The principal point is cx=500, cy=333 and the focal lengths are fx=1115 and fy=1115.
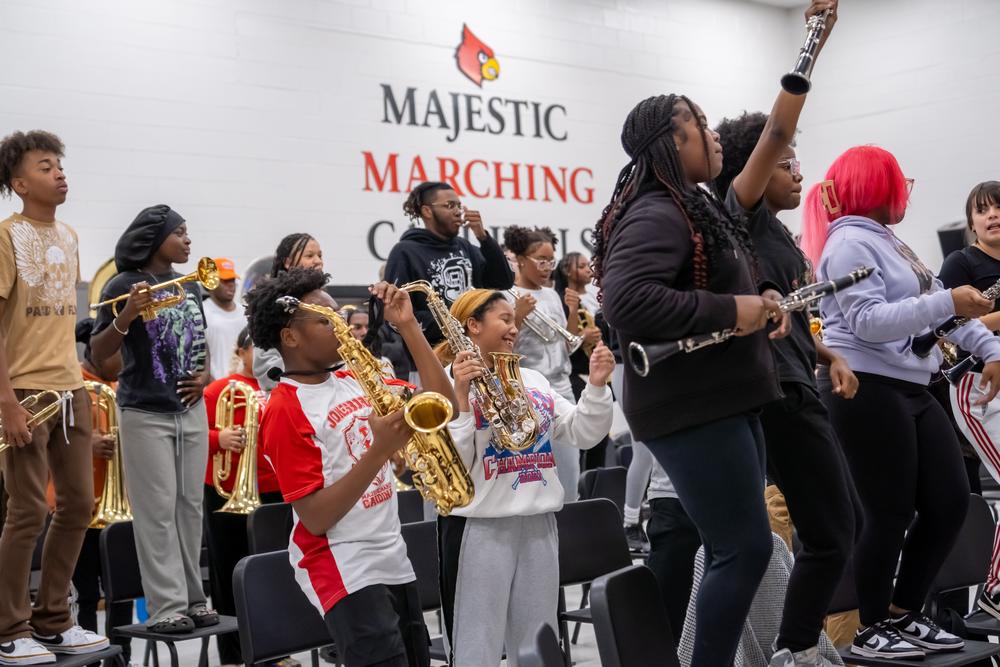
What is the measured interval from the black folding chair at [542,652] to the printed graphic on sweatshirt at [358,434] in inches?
40.5

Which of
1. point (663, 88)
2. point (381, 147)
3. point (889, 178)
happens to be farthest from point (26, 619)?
point (663, 88)

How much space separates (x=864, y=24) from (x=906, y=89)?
0.89m

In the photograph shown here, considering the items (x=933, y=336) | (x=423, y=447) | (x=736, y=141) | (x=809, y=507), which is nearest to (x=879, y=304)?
(x=933, y=336)

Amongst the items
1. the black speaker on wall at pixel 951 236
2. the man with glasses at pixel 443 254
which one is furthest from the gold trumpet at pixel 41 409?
the black speaker on wall at pixel 951 236

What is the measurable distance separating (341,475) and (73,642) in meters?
1.56

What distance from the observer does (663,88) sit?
11.2 meters

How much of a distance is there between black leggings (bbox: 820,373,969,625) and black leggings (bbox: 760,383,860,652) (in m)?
0.46

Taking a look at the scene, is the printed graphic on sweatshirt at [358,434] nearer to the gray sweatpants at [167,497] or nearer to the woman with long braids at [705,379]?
the woman with long braids at [705,379]

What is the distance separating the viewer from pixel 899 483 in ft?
10.2

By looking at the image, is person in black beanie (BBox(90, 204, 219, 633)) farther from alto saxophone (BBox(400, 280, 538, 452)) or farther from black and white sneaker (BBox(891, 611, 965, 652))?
black and white sneaker (BBox(891, 611, 965, 652))

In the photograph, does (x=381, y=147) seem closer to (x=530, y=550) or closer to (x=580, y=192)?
(x=580, y=192)

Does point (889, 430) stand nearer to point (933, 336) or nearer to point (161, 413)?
point (933, 336)

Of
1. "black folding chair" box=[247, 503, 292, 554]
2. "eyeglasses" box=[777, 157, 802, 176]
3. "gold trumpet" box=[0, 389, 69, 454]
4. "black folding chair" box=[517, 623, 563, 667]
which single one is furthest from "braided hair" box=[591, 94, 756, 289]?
"gold trumpet" box=[0, 389, 69, 454]

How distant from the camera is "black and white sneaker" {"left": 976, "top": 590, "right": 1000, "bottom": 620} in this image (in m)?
3.56
